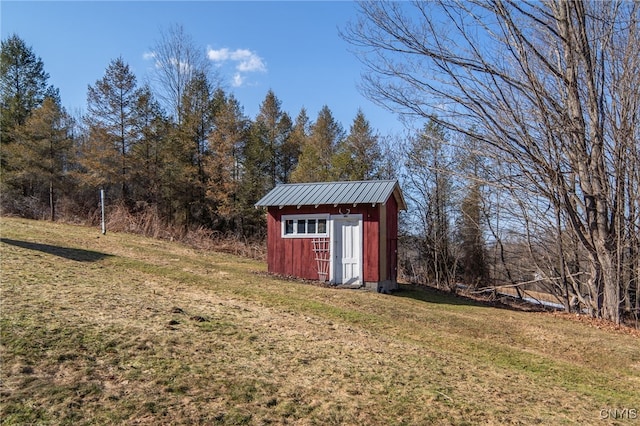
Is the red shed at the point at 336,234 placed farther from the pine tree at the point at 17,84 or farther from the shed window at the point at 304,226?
the pine tree at the point at 17,84

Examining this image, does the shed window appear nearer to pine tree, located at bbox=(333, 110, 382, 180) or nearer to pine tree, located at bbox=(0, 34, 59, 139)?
pine tree, located at bbox=(333, 110, 382, 180)

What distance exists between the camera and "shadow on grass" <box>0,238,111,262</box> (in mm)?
9039

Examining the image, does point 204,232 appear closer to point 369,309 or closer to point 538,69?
point 369,309

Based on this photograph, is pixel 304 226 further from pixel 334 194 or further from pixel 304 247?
pixel 334 194

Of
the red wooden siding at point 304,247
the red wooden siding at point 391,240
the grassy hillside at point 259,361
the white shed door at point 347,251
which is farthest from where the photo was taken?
the red wooden siding at point 391,240

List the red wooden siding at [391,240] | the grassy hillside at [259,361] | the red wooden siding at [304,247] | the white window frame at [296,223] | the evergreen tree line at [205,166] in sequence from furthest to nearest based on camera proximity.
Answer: the evergreen tree line at [205,166] → the red wooden siding at [391,240] → the white window frame at [296,223] → the red wooden siding at [304,247] → the grassy hillside at [259,361]

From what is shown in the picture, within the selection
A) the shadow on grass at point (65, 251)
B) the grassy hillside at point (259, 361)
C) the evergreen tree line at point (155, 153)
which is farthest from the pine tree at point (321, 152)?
the grassy hillside at point (259, 361)

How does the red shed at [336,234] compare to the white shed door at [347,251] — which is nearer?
the red shed at [336,234]

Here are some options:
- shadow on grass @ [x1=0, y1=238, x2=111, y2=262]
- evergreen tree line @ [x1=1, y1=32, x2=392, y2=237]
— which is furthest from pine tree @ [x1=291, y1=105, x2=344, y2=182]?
shadow on grass @ [x1=0, y1=238, x2=111, y2=262]

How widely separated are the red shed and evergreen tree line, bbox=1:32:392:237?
9615mm

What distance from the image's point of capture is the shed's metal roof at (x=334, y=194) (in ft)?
38.1

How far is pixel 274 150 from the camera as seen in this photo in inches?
1063

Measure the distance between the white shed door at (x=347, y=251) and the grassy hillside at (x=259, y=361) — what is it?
11.5 feet

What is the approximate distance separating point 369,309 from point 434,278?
1189 centimetres
